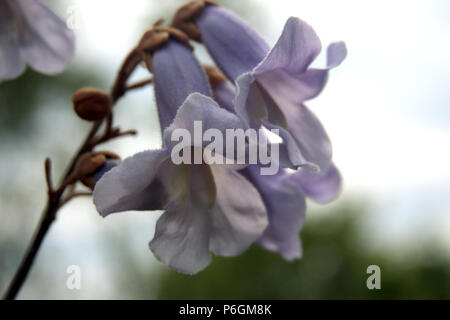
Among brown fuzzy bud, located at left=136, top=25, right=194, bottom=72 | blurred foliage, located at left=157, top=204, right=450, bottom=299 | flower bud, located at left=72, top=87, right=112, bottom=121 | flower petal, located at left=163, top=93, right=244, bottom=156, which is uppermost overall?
brown fuzzy bud, located at left=136, top=25, right=194, bottom=72

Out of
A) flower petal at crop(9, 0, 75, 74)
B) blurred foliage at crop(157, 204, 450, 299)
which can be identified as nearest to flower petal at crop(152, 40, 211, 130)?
flower petal at crop(9, 0, 75, 74)

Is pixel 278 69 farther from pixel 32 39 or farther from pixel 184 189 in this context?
pixel 32 39

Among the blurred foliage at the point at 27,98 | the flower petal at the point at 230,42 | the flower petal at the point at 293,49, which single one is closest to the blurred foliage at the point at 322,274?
the blurred foliage at the point at 27,98

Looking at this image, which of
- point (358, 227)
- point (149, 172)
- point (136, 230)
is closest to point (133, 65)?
point (149, 172)

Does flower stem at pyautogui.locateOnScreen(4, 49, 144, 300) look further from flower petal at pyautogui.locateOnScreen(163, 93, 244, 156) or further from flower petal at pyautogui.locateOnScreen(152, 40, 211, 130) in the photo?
flower petal at pyautogui.locateOnScreen(163, 93, 244, 156)

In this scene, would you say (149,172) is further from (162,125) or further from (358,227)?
(358,227)

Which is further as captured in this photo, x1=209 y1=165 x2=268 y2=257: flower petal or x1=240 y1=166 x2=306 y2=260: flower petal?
x1=240 y1=166 x2=306 y2=260: flower petal
